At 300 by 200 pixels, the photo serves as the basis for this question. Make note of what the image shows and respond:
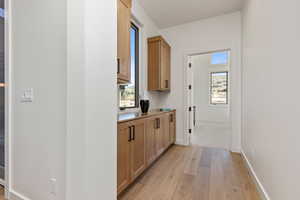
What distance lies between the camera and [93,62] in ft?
3.32

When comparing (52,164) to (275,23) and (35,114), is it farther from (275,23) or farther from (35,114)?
(275,23)

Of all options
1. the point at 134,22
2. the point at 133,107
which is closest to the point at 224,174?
the point at 133,107

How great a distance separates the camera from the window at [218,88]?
6.08 meters

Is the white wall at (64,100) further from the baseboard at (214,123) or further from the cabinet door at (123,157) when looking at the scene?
the baseboard at (214,123)

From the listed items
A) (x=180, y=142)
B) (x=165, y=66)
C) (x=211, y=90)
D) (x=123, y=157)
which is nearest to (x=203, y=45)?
(x=165, y=66)

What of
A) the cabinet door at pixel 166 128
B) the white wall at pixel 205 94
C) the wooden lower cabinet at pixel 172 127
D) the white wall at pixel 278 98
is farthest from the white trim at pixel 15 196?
the white wall at pixel 205 94

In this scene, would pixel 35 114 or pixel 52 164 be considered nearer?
pixel 52 164

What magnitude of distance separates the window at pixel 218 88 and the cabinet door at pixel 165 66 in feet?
11.8


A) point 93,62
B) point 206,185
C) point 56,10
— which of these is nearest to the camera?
point 93,62

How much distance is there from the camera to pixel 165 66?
332cm

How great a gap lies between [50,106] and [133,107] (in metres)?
1.69

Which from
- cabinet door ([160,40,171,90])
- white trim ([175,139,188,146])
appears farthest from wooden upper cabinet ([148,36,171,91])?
white trim ([175,139,188,146])

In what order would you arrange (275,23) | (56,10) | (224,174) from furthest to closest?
(224,174) → (275,23) → (56,10)

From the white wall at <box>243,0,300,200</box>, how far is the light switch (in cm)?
211
